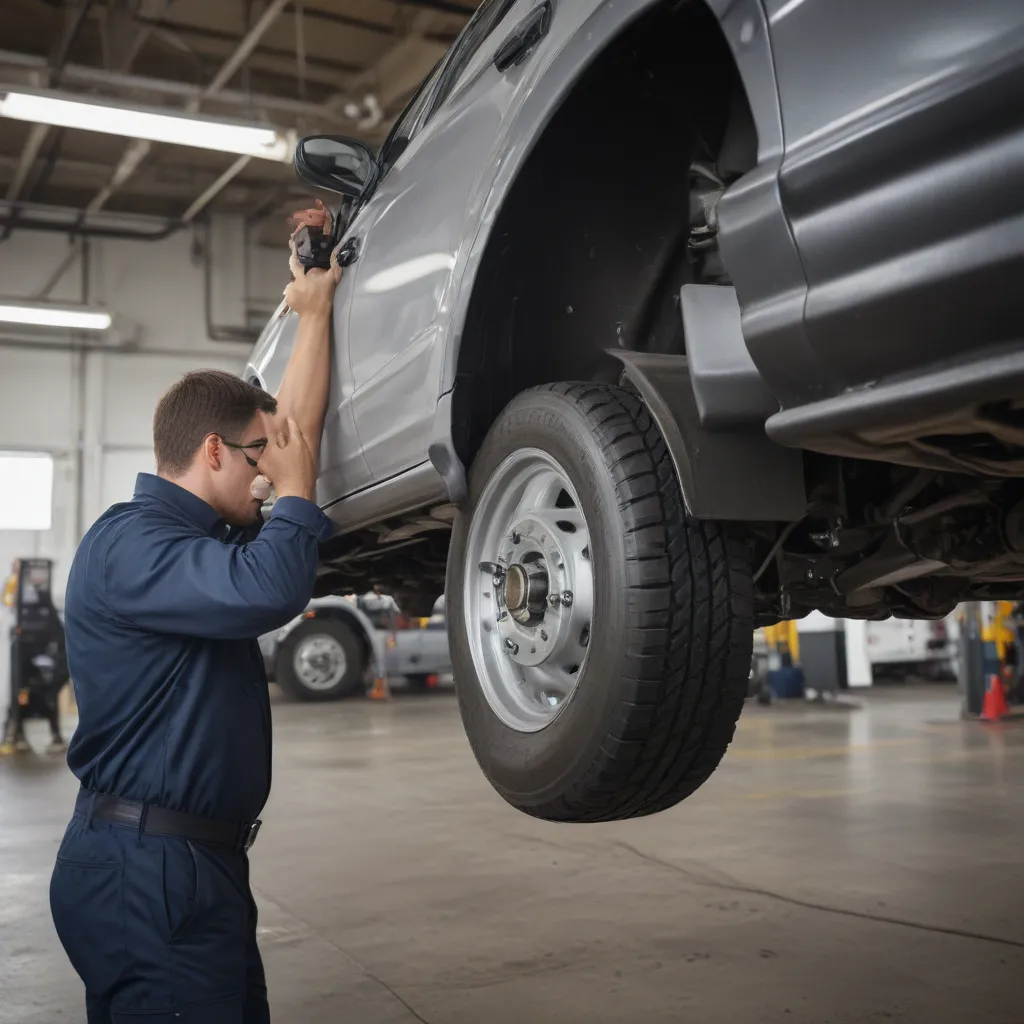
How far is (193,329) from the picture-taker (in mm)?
13492

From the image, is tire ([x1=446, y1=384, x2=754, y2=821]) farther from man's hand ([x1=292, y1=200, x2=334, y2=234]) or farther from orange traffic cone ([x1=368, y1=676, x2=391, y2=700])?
orange traffic cone ([x1=368, y1=676, x2=391, y2=700])

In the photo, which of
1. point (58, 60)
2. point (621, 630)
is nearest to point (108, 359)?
point (58, 60)

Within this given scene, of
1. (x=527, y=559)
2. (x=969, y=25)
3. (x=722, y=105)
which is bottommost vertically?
(x=527, y=559)

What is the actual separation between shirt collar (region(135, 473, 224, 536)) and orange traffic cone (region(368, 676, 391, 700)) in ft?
29.9

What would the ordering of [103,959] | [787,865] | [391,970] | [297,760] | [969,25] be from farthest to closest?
[297,760]
[787,865]
[391,970]
[103,959]
[969,25]

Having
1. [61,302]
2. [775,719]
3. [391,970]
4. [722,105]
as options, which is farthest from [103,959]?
[61,302]

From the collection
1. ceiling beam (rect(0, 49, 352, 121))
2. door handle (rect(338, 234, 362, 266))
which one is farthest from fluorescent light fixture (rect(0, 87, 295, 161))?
door handle (rect(338, 234, 362, 266))

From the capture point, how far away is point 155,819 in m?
1.63

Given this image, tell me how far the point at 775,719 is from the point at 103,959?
7707 mm

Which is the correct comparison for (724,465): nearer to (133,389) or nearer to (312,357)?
(312,357)

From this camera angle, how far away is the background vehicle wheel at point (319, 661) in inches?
415

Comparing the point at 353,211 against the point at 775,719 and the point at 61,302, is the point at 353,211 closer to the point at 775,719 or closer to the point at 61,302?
the point at 775,719

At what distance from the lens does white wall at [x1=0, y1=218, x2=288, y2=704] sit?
1256 cm

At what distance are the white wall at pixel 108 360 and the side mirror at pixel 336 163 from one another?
1077 cm
